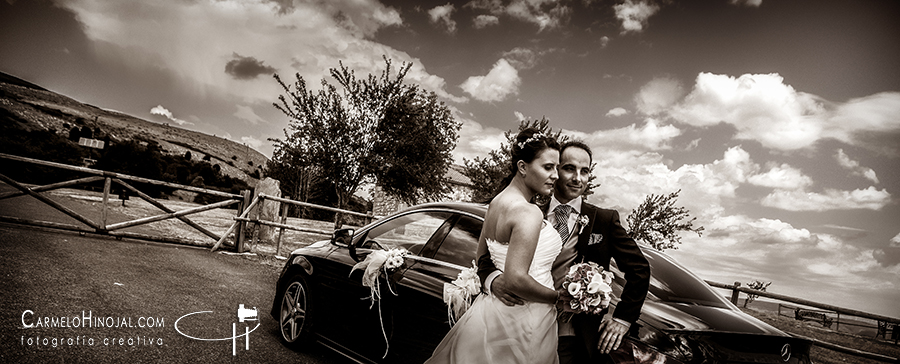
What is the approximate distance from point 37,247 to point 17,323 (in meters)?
4.56

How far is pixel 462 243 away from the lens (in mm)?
3424

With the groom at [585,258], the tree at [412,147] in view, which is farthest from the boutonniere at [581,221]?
the tree at [412,147]

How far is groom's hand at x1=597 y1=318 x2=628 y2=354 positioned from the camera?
7.56 ft

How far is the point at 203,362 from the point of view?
384 centimetres

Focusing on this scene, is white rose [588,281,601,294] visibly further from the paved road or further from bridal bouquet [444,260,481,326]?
the paved road

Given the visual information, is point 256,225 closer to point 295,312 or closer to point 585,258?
point 295,312

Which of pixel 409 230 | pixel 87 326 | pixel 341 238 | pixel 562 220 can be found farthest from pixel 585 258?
pixel 87 326

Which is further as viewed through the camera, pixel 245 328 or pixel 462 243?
pixel 245 328

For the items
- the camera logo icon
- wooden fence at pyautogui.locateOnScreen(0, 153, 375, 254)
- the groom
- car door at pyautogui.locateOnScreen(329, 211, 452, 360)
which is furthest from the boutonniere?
wooden fence at pyautogui.locateOnScreen(0, 153, 375, 254)

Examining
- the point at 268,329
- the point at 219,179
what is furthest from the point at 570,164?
the point at 219,179

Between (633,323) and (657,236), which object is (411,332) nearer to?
(633,323)

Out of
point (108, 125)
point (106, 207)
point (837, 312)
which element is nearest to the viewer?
point (837, 312)

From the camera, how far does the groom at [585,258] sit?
2316mm

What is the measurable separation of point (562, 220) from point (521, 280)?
1.84 feet
